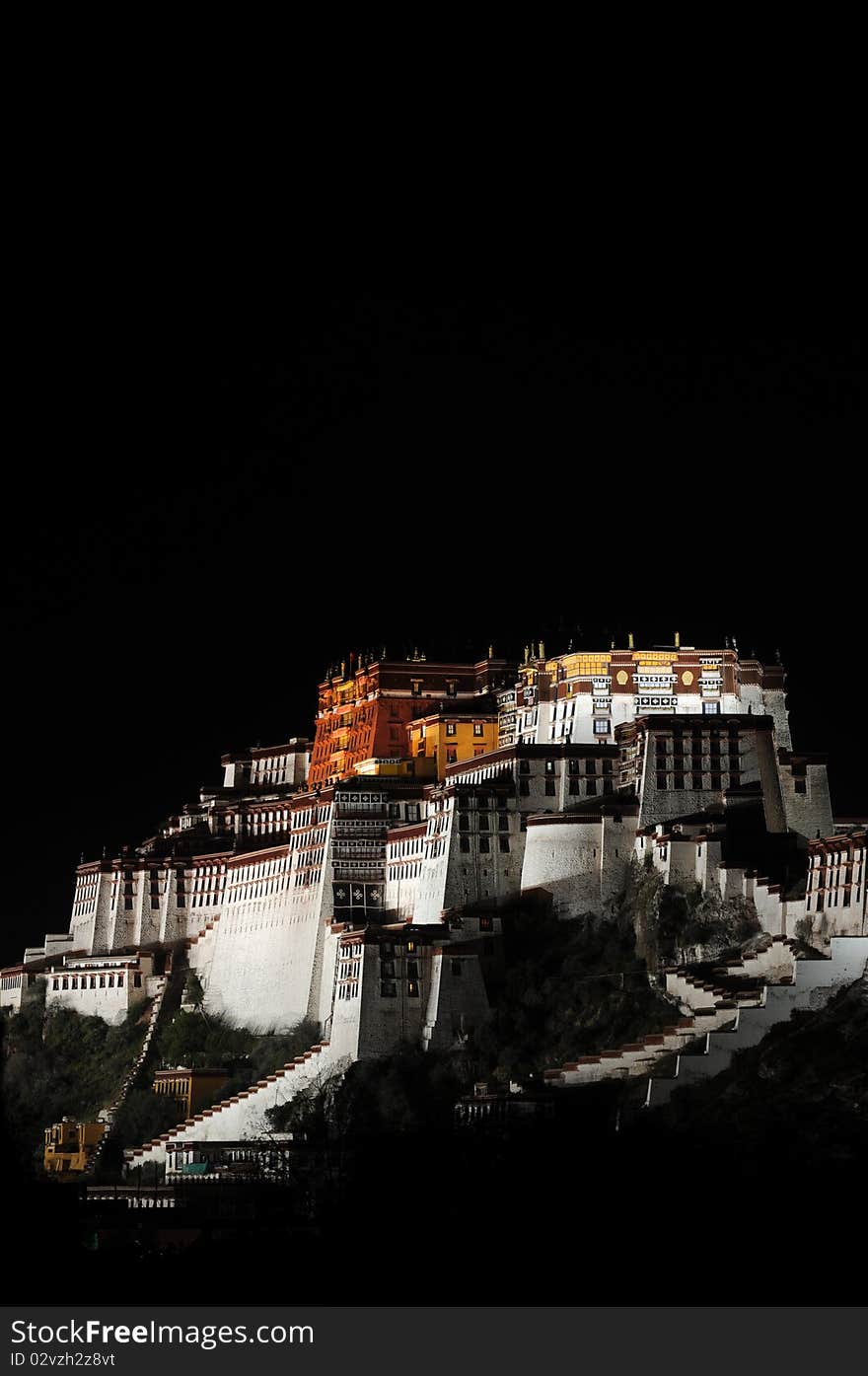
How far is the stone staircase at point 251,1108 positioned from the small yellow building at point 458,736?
50.6 feet

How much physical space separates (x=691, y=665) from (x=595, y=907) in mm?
12235

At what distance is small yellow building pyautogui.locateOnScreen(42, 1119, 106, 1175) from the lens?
93.3 m

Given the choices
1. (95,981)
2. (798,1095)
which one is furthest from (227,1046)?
(798,1095)

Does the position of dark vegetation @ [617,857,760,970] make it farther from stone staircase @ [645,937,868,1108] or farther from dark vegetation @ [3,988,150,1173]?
dark vegetation @ [3,988,150,1173]

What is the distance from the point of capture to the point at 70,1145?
→ 309 feet

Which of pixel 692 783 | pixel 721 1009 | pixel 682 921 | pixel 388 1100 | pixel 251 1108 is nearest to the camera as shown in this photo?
pixel 721 1009

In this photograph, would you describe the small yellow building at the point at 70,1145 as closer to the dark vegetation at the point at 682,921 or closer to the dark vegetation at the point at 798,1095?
the dark vegetation at the point at 682,921

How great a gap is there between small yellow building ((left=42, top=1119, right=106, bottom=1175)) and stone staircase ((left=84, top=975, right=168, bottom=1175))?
288 millimetres

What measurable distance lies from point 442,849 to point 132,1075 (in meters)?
12.6

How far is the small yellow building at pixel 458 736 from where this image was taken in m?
101

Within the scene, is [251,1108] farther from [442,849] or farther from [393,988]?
[442,849]

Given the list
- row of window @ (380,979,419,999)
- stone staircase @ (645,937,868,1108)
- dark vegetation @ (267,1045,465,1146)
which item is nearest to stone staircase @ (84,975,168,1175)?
dark vegetation @ (267,1045,465,1146)
